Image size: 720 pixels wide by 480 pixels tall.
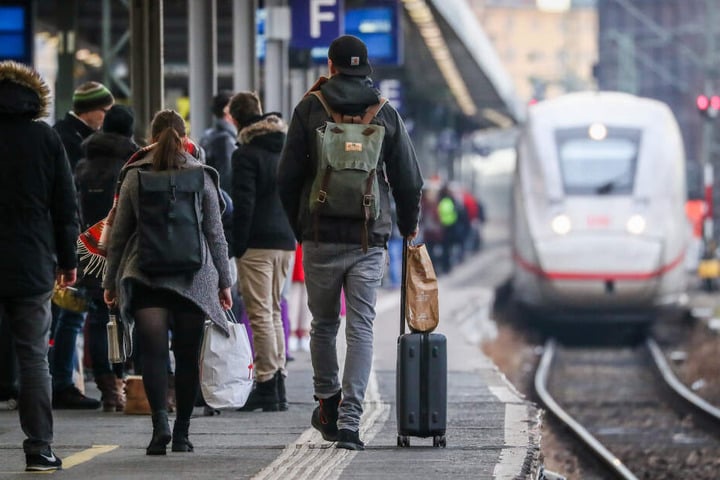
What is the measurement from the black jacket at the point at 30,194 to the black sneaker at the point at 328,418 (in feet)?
4.59

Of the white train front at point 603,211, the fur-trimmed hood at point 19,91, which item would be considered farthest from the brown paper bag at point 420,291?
the white train front at point 603,211

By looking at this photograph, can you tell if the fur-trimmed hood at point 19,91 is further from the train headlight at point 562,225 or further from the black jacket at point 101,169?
the train headlight at point 562,225

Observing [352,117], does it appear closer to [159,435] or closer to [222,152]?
[159,435]

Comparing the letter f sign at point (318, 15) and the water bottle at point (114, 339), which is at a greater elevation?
the letter f sign at point (318, 15)

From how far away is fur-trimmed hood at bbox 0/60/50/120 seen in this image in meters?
7.09

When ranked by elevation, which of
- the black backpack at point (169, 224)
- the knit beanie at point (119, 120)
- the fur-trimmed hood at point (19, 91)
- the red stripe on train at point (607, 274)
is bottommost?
the red stripe on train at point (607, 274)

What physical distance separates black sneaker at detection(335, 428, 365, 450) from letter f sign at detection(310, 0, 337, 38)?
29.9ft

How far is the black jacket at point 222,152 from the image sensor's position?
1020 centimetres

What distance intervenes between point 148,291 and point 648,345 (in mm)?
14486

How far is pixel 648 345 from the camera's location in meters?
21.3

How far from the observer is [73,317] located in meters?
9.80

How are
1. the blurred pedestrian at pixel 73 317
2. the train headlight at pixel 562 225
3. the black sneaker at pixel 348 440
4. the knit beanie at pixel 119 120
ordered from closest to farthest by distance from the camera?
the black sneaker at pixel 348 440
the knit beanie at pixel 119 120
the blurred pedestrian at pixel 73 317
the train headlight at pixel 562 225

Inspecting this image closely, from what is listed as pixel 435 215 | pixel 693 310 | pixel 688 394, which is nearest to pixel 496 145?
pixel 435 215

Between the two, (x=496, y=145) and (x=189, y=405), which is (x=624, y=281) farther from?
(x=496, y=145)
